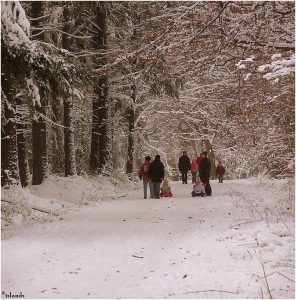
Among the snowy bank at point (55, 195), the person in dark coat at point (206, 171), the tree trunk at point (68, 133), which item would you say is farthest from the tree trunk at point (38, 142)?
the person in dark coat at point (206, 171)

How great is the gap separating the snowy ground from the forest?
2.86 metres

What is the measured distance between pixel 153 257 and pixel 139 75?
6.05m

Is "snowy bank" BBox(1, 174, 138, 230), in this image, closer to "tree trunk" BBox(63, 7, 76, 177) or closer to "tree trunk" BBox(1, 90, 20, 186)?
"tree trunk" BBox(1, 90, 20, 186)

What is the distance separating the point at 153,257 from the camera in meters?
8.09

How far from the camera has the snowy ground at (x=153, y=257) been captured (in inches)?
250

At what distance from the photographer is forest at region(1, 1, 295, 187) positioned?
9547 millimetres

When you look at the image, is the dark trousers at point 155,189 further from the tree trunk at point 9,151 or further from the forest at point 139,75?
the tree trunk at point 9,151

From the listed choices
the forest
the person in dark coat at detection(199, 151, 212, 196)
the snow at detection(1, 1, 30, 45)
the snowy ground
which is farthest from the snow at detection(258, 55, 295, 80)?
the person in dark coat at detection(199, 151, 212, 196)

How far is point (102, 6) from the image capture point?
20.2 meters

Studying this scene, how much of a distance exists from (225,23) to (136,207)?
645 cm

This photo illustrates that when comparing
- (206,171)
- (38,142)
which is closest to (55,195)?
(38,142)

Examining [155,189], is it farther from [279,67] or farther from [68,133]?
[279,67]

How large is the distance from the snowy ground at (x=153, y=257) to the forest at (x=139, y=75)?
2.86 metres

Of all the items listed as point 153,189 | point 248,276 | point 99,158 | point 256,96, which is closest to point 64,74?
point 248,276
